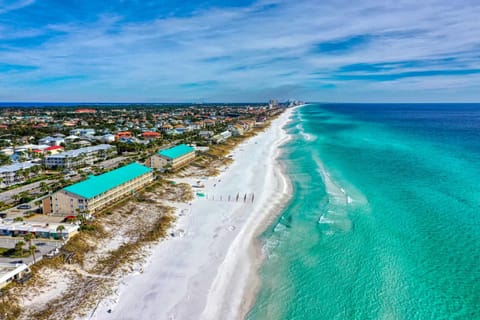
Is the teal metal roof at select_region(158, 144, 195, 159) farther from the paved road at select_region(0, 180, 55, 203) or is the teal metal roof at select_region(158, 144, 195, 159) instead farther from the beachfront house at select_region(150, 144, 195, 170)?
the paved road at select_region(0, 180, 55, 203)

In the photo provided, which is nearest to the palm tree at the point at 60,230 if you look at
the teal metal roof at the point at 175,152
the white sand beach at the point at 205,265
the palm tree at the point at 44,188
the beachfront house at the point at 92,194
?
the beachfront house at the point at 92,194

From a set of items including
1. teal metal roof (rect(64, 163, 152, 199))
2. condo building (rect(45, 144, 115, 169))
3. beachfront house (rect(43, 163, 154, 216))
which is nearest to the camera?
beachfront house (rect(43, 163, 154, 216))

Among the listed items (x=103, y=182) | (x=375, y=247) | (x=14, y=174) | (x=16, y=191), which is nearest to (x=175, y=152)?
(x=103, y=182)

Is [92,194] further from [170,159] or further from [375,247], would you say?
[375,247]

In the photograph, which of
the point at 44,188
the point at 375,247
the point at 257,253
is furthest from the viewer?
the point at 44,188

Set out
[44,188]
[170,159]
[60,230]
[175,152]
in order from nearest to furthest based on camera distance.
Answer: [60,230] < [44,188] < [170,159] < [175,152]

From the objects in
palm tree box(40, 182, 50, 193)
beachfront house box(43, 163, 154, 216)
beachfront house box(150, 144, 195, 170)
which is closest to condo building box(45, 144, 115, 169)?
beachfront house box(150, 144, 195, 170)
